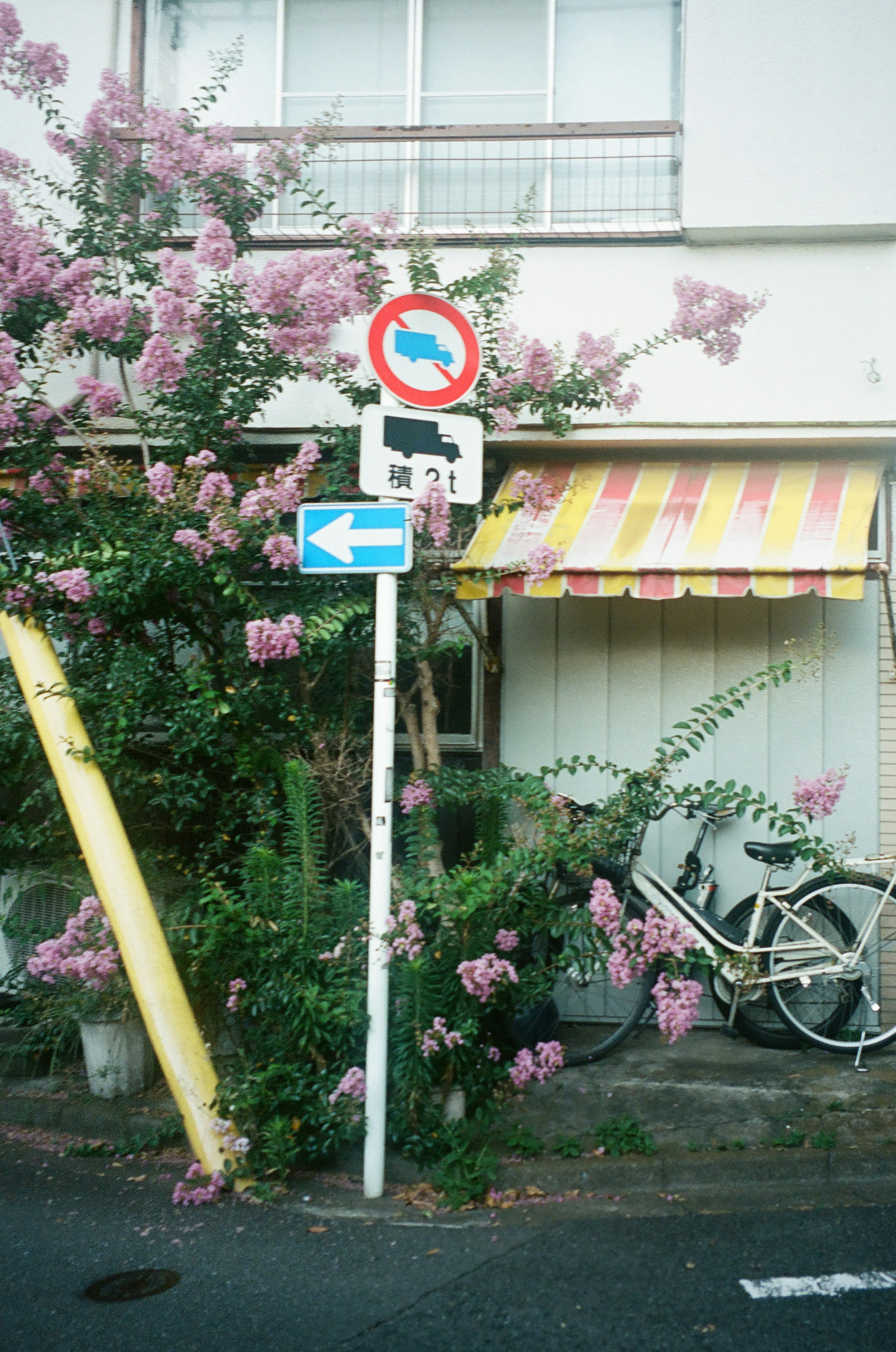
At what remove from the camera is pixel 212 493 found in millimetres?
4820

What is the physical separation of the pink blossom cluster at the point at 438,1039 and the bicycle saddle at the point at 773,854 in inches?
81.8

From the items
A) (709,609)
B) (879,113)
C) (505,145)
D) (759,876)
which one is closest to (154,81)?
(505,145)

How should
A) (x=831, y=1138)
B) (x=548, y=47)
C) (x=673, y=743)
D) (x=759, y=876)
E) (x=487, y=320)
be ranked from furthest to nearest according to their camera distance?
(x=548, y=47)
(x=759, y=876)
(x=487, y=320)
(x=673, y=743)
(x=831, y=1138)

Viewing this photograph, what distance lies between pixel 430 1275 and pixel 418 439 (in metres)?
3.13

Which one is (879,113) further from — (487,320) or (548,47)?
(487,320)

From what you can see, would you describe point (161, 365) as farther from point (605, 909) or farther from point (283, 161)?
point (605, 909)

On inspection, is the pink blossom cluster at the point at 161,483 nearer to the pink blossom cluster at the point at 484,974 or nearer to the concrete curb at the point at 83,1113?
the pink blossom cluster at the point at 484,974

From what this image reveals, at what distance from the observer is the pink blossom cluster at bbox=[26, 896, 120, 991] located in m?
4.55

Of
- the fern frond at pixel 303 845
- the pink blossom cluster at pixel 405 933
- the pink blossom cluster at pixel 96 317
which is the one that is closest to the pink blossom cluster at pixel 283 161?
the pink blossom cluster at pixel 96 317

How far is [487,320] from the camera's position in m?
5.58

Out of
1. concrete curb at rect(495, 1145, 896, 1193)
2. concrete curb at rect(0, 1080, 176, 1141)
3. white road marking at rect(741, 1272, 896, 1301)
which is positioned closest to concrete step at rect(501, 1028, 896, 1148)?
concrete curb at rect(495, 1145, 896, 1193)

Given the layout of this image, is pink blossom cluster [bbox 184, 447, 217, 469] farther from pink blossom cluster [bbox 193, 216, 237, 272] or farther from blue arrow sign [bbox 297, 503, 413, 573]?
pink blossom cluster [bbox 193, 216, 237, 272]

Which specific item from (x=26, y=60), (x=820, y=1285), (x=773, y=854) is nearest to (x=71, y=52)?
(x=26, y=60)

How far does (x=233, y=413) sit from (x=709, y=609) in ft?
9.53
